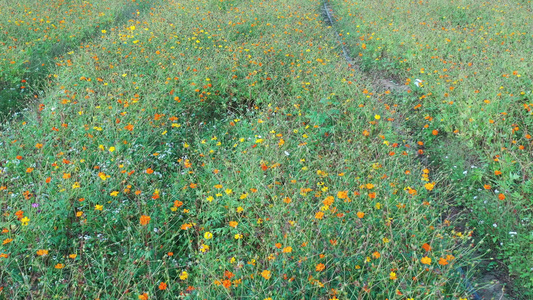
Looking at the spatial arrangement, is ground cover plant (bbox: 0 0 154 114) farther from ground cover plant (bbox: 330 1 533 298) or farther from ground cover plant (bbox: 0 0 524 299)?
ground cover plant (bbox: 330 1 533 298)

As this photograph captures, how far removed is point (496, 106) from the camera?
16.1 ft

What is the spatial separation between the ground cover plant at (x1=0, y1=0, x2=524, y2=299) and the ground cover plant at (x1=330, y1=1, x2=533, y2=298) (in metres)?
0.28

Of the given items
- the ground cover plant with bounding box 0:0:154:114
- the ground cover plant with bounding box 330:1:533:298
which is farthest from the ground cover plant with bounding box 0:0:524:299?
the ground cover plant with bounding box 0:0:154:114

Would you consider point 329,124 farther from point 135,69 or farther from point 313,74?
point 135,69

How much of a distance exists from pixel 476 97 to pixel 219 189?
391 cm

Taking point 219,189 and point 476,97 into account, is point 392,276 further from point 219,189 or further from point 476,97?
point 476,97

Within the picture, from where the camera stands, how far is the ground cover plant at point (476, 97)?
12.1ft

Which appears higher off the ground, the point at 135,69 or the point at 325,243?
the point at 135,69

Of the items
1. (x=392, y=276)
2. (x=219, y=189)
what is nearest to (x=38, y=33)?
(x=219, y=189)

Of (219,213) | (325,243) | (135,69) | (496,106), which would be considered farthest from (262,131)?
(496,106)

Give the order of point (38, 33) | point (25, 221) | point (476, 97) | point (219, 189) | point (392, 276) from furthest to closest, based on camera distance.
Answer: point (38, 33) < point (476, 97) < point (219, 189) < point (25, 221) < point (392, 276)

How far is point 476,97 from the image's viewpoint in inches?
208

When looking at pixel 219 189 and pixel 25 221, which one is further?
pixel 219 189

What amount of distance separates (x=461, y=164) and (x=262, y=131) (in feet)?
7.80
